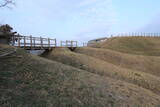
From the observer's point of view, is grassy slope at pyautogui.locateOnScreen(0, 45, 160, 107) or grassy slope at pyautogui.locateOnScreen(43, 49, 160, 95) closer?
grassy slope at pyautogui.locateOnScreen(0, 45, 160, 107)

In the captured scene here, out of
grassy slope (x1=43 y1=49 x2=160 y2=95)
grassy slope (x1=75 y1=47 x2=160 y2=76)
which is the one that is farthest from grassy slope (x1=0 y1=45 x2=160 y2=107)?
grassy slope (x1=75 y1=47 x2=160 y2=76)

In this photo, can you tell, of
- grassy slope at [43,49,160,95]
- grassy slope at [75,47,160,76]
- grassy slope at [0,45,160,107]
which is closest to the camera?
grassy slope at [0,45,160,107]

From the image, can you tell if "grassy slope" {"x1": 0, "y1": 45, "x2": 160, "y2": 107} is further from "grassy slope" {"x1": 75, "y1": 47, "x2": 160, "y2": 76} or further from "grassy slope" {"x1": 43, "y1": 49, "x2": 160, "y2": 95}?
"grassy slope" {"x1": 75, "y1": 47, "x2": 160, "y2": 76}

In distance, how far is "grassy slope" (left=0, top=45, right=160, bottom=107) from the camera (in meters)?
6.62

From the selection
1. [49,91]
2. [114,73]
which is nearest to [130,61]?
[114,73]

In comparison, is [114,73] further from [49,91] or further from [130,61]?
[49,91]

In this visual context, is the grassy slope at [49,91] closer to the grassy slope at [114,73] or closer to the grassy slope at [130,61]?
the grassy slope at [114,73]

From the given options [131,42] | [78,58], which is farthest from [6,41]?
[131,42]

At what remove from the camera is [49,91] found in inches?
292

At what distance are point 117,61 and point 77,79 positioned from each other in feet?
50.2

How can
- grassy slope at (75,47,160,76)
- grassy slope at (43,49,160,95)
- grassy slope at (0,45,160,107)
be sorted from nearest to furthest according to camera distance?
grassy slope at (0,45,160,107), grassy slope at (43,49,160,95), grassy slope at (75,47,160,76)

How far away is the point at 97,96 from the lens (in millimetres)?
8070

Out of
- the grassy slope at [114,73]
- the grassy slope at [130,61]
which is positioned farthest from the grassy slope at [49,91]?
the grassy slope at [130,61]

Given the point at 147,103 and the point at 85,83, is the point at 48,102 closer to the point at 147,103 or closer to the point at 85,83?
the point at 85,83
